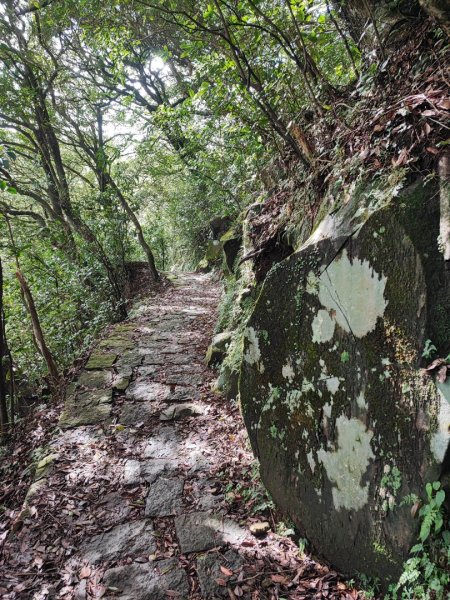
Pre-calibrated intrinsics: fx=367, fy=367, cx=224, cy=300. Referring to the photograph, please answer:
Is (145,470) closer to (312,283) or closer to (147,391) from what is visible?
(147,391)

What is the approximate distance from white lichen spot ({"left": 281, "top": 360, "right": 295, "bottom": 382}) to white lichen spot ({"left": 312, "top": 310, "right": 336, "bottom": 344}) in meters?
0.33

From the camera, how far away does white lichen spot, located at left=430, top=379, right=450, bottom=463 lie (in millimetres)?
1839

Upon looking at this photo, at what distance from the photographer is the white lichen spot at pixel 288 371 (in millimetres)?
2843

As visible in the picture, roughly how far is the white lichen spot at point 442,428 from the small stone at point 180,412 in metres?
3.07

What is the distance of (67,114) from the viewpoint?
Answer: 11938 millimetres

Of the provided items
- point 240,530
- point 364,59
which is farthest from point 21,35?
point 240,530

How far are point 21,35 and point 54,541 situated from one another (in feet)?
38.7

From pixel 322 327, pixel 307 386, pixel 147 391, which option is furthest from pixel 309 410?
pixel 147 391

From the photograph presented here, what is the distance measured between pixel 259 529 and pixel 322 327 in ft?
5.52

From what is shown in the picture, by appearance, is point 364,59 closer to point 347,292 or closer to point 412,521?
point 347,292

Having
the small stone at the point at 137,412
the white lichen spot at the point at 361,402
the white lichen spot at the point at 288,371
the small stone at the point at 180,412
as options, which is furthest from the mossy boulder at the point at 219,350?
the white lichen spot at the point at 361,402

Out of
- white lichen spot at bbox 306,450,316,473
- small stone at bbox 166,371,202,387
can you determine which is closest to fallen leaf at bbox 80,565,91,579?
white lichen spot at bbox 306,450,316,473

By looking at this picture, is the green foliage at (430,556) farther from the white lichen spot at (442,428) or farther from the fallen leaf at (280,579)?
the fallen leaf at (280,579)

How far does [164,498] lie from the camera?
3287 mm
